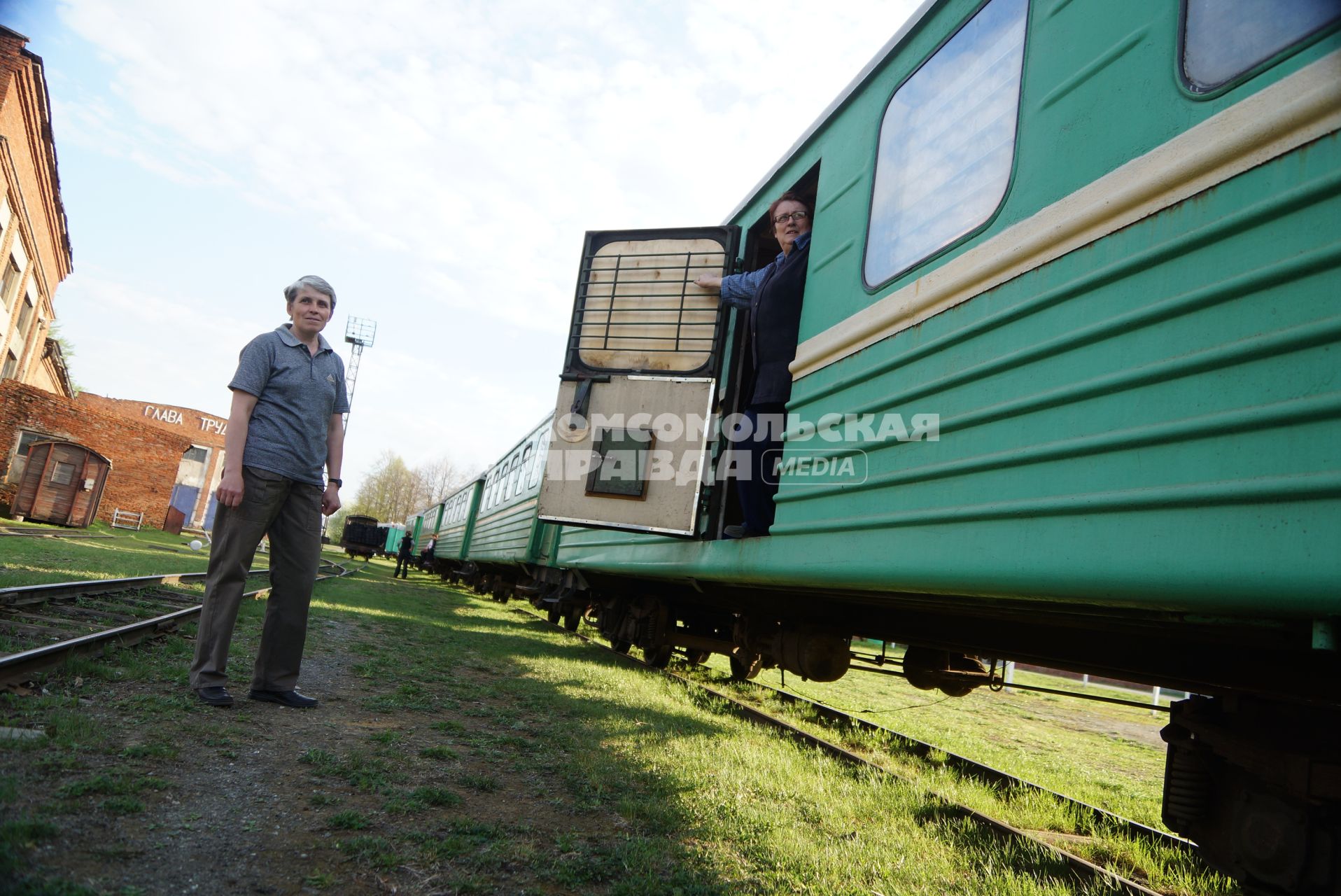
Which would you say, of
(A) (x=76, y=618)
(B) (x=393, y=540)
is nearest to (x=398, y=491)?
(B) (x=393, y=540)

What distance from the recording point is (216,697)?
3.56m

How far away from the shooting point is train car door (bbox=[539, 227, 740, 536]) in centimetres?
407

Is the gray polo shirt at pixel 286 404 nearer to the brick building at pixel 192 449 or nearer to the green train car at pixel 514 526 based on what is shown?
the green train car at pixel 514 526

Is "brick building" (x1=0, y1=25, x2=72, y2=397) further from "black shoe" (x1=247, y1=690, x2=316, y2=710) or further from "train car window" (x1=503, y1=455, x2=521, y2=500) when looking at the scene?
"black shoe" (x1=247, y1=690, x2=316, y2=710)

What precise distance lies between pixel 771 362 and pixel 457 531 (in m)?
19.4

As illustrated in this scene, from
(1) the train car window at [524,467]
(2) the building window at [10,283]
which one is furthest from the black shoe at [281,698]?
(2) the building window at [10,283]

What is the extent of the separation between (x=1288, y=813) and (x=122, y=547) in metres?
17.9

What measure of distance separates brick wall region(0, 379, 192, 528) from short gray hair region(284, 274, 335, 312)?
932 inches

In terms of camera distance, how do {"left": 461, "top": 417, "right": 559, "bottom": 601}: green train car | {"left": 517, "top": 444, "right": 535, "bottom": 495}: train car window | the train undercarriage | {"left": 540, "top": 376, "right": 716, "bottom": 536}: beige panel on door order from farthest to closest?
{"left": 517, "top": 444, "right": 535, "bottom": 495}: train car window, {"left": 461, "top": 417, "right": 559, "bottom": 601}: green train car, {"left": 540, "top": 376, "right": 716, "bottom": 536}: beige panel on door, the train undercarriage

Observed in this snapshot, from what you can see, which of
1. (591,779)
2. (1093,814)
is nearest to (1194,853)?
(1093,814)

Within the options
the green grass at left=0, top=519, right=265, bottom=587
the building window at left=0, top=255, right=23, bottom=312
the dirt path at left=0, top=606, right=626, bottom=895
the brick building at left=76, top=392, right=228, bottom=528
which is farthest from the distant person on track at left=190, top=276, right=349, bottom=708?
the brick building at left=76, top=392, right=228, bottom=528

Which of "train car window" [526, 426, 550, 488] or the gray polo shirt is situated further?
"train car window" [526, 426, 550, 488]

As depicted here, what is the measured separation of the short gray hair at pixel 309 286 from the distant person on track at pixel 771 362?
6.50 ft

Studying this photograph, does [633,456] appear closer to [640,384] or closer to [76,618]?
[640,384]
